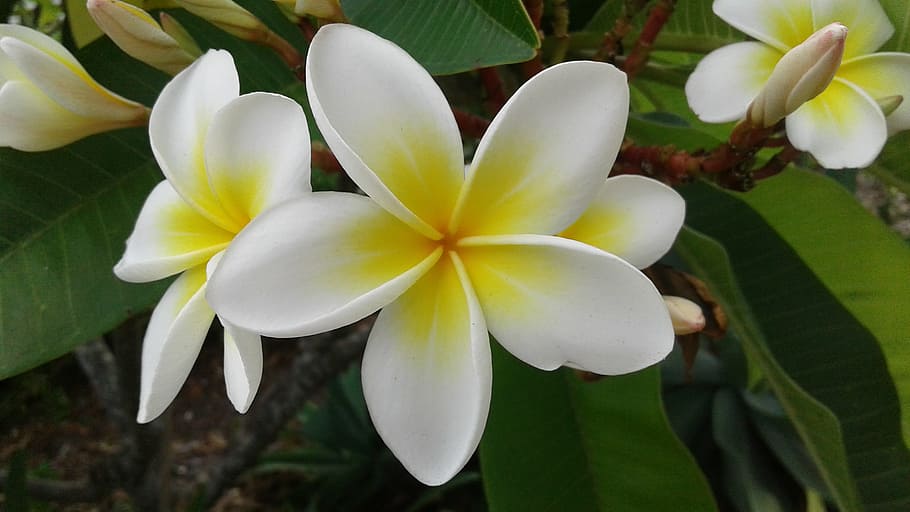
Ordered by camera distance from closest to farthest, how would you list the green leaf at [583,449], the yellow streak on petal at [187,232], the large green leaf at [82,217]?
the yellow streak on petal at [187,232] < the large green leaf at [82,217] < the green leaf at [583,449]

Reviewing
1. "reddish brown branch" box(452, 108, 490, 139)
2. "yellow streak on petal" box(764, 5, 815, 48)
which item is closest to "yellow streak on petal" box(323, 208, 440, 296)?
"reddish brown branch" box(452, 108, 490, 139)

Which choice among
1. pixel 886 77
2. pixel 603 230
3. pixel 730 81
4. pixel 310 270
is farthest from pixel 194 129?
pixel 886 77

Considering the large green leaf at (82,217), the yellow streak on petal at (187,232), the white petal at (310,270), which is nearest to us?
the white petal at (310,270)

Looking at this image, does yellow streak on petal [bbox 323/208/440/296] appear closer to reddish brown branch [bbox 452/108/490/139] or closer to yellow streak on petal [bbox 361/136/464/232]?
yellow streak on petal [bbox 361/136/464/232]

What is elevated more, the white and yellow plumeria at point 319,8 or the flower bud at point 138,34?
the white and yellow plumeria at point 319,8

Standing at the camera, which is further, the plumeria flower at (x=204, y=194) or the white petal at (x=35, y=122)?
the white petal at (x=35, y=122)

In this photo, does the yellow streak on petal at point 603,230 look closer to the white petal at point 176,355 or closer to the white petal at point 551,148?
the white petal at point 551,148

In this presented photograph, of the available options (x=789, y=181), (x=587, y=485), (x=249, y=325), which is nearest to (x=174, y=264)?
(x=249, y=325)

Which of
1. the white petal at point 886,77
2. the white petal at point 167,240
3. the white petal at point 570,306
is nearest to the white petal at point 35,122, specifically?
the white petal at point 167,240
